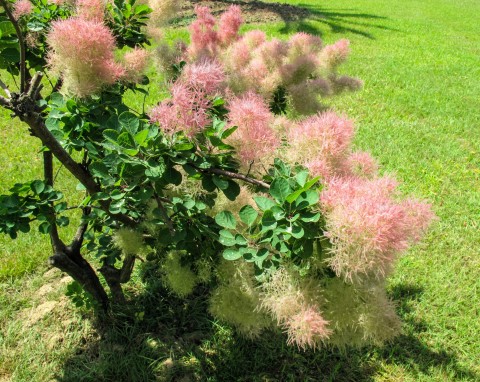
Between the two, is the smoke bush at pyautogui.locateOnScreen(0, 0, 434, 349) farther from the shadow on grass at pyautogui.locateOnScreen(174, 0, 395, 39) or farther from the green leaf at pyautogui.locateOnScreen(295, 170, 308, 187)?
the shadow on grass at pyautogui.locateOnScreen(174, 0, 395, 39)

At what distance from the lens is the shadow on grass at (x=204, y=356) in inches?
78.7

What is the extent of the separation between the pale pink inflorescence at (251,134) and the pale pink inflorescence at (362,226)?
19cm

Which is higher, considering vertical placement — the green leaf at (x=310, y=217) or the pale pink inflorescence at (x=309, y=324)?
the green leaf at (x=310, y=217)

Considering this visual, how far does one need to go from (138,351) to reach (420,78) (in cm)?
596

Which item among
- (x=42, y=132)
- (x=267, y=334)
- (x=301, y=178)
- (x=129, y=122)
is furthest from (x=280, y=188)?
(x=267, y=334)

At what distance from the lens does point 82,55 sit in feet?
3.65

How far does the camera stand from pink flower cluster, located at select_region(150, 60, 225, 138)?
3.36 feet

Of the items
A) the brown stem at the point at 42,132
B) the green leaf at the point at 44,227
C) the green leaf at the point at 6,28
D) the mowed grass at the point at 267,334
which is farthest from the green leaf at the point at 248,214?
the green leaf at the point at 6,28

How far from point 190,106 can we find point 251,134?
0.49ft

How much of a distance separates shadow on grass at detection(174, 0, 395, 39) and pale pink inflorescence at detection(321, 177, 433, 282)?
25.6ft

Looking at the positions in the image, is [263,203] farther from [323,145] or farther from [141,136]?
[141,136]

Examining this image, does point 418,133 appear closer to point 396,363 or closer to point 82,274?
point 396,363

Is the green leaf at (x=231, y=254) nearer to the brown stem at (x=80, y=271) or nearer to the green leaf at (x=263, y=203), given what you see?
the green leaf at (x=263, y=203)

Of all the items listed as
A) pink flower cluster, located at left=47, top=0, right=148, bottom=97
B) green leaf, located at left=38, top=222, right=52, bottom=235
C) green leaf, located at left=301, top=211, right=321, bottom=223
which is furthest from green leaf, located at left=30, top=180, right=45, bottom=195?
green leaf, located at left=301, top=211, right=321, bottom=223
